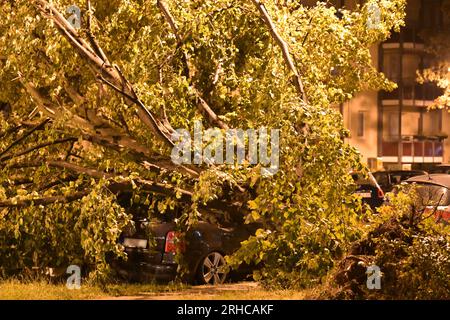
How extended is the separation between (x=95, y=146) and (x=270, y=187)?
303cm

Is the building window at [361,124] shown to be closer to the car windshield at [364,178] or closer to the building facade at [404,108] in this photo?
the building facade at [404,108]

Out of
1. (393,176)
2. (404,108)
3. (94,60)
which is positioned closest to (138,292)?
(94,60)

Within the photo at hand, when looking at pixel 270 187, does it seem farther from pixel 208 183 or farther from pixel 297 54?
pixel 297 54

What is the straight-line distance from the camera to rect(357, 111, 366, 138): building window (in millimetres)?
43094

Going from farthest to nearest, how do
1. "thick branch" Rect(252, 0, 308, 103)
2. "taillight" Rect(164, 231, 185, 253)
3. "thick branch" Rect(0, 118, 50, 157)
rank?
"thick branch" Rect(0, 118, 50, 157) < "taillight" Rect(164, 231, 185, 253) < "thick branch" Rect(252, 0, 308, 103)

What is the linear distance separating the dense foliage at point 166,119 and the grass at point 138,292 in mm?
401

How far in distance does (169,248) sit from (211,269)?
2.36ft

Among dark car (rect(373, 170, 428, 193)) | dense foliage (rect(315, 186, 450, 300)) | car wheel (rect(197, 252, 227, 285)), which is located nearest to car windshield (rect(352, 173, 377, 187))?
dense foliage (rect(315, 186, 450, 300))

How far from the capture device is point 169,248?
1239 cm

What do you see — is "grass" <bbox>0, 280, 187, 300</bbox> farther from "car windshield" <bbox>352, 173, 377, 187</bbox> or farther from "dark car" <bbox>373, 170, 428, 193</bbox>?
"dark car" <bbox>373, 170, 428, 193</bbox>

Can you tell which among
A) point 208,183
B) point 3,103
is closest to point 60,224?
point 3,103

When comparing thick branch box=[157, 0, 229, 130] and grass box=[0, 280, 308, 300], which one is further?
thick branch box=[157, 0, 229, 130]

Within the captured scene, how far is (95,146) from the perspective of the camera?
1223cm
